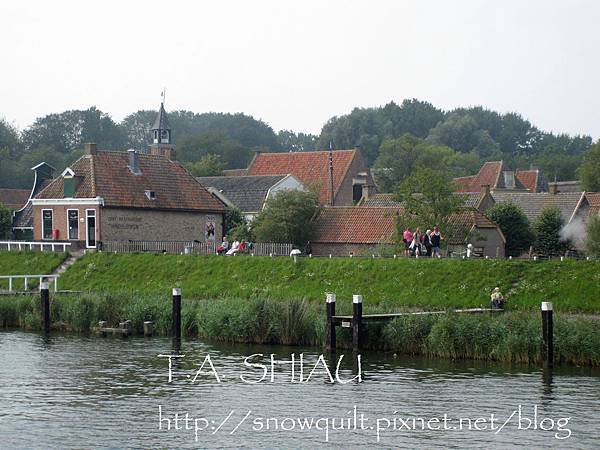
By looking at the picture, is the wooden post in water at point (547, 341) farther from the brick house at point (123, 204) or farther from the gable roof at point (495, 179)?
the gable roof at point (495, 179)

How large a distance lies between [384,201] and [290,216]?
13270 millimetres

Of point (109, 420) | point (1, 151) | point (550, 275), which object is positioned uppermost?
point (1, 151)

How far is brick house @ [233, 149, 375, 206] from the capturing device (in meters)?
85.3

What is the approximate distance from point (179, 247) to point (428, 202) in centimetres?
1461

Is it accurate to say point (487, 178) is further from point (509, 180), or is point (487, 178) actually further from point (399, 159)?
point (399, 159)

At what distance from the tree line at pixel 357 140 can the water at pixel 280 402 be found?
222ft

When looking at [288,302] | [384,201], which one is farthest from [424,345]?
[384,201]

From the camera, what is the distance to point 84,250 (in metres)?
58.8

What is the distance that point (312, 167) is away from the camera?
287 ft

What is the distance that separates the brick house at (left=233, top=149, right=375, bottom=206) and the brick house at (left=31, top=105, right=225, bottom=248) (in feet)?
Answer: 60.9

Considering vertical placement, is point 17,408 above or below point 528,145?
below

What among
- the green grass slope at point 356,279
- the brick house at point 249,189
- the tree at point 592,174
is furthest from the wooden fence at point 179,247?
the tree at point 592,174

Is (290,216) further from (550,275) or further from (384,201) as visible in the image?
(550,275)

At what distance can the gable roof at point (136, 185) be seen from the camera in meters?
61.3
